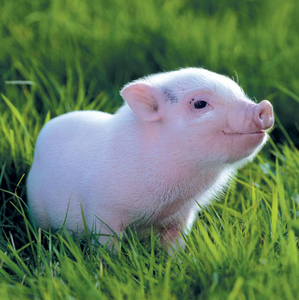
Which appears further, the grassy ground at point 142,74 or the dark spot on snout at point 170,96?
the dark spot on snout at point 170,96

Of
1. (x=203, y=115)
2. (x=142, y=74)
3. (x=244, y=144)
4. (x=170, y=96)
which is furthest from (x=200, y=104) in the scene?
(x=142, y=74)

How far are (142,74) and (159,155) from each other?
90.0 inches

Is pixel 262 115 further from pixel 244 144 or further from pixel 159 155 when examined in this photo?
pixel 159 155

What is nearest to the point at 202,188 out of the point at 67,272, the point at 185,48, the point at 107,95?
the point at 67,272

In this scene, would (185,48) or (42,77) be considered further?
(185,48)

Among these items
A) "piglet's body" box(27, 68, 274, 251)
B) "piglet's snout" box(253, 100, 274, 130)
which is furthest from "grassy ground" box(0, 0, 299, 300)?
"piglet's snout" box(253, 100, 274, 130)

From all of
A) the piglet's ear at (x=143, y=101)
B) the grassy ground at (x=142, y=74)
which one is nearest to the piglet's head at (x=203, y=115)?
the piglet's ear at (x=143, y=101)

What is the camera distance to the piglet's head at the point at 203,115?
2.57 meters

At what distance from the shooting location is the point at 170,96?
2756 mm

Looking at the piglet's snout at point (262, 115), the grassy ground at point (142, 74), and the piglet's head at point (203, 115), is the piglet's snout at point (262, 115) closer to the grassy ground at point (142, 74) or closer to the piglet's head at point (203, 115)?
the piglet's head at point (203, 115)

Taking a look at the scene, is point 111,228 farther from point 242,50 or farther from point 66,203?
point 242,50

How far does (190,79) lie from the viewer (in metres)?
2.74

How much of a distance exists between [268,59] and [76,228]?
108 inches

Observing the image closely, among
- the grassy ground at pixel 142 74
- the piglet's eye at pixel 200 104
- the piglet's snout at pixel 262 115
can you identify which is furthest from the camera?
the piglet's eye at pixel 200 104
